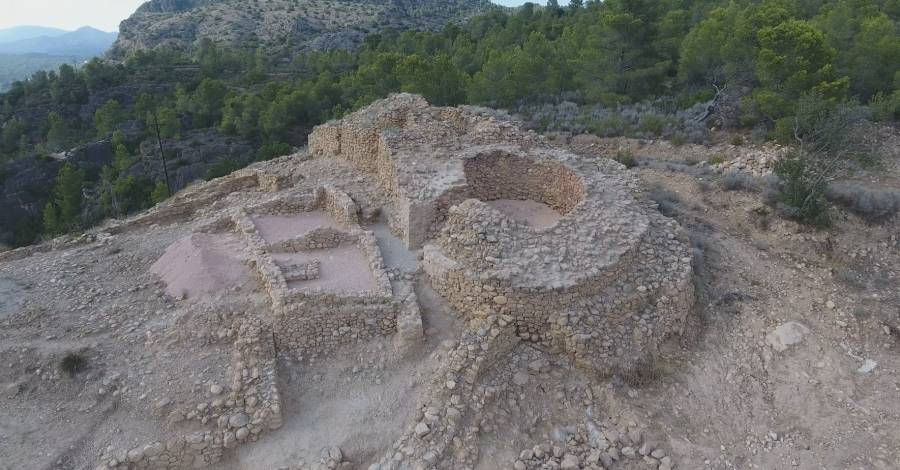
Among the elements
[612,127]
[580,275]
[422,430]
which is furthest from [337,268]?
[612,127]

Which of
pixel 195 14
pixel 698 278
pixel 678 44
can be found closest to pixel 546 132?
pixel 678 44

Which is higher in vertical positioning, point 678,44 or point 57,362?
point 678,44

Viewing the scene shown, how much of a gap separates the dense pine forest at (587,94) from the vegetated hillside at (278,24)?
2466 centimetres

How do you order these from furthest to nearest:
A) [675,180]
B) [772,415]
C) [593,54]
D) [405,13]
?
[405,13]
[593,54]
[675,180]
[772,415]

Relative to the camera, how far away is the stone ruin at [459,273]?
7969 mm

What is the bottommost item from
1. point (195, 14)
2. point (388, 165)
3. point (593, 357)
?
point (593, 357)

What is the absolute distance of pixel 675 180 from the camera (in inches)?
621

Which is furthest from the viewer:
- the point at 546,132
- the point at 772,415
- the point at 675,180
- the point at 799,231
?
the point at 546,132

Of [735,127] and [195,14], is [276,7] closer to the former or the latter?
[195,14]

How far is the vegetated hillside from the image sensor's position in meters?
64.4

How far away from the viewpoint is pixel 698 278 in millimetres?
10992

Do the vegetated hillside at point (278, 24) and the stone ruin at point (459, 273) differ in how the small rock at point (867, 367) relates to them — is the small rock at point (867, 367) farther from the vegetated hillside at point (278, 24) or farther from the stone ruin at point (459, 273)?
the vegetated hillside at point (278, 24)

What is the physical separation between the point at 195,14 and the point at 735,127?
77.5 m

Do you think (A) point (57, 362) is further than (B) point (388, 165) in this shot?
No
